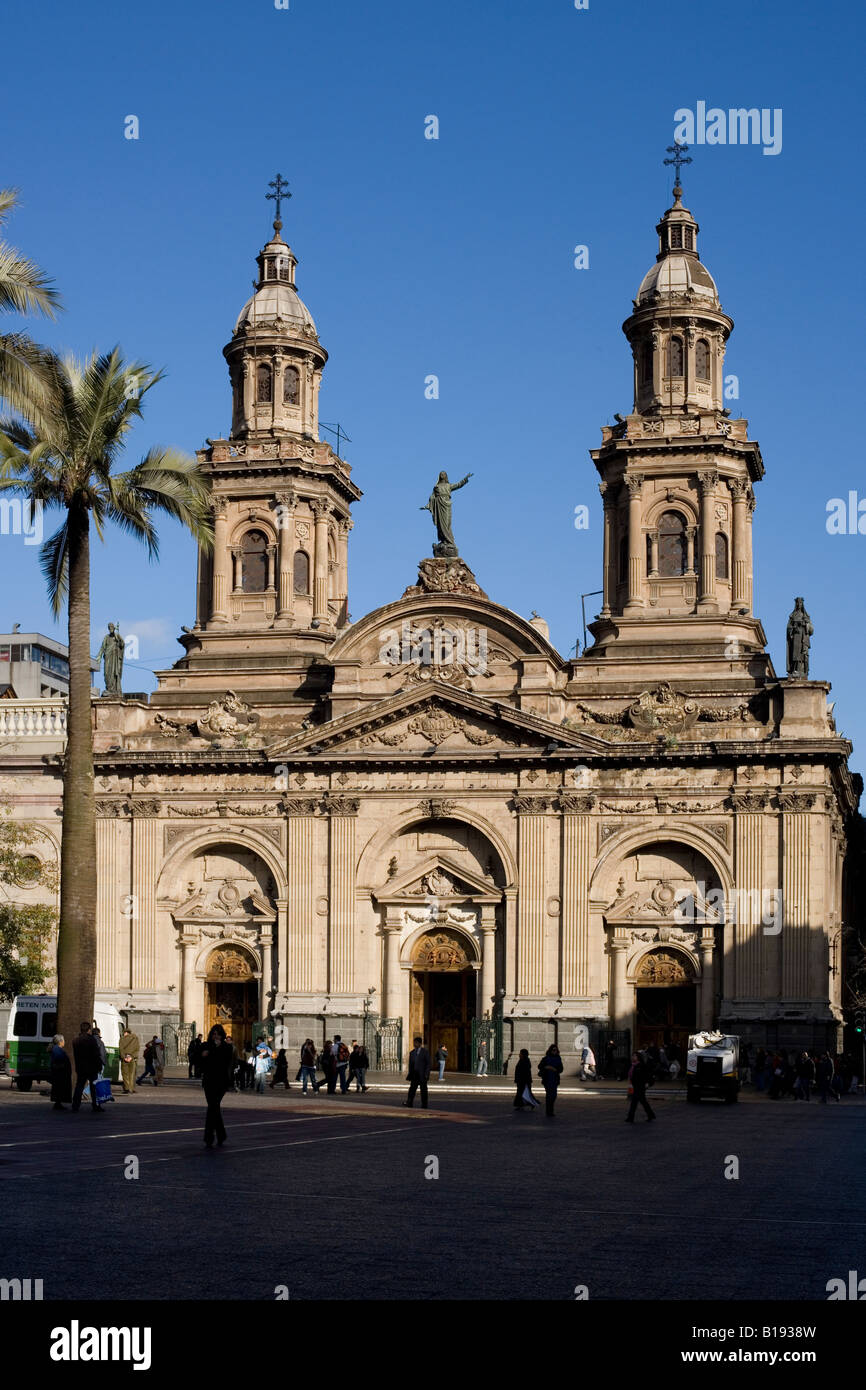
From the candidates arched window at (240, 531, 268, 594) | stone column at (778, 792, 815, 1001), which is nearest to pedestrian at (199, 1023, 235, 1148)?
stone column at (778, 792, 815, 1001)

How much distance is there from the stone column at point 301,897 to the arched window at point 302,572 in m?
10.2

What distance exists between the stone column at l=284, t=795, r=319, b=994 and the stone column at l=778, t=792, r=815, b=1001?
1618cm

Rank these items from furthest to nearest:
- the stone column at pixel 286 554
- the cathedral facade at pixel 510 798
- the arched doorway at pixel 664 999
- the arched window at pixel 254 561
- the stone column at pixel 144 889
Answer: the arched window at pixel 254 561 → the stone column at pixel 286 554 → the stone column at pixel 144 889 → the arched doorway at pixel 664 999 → the cathedral facade at pixel 510 798

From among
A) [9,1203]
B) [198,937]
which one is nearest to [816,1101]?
[198,937]

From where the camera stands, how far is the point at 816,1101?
5697cm

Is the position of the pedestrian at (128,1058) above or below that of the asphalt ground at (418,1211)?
below

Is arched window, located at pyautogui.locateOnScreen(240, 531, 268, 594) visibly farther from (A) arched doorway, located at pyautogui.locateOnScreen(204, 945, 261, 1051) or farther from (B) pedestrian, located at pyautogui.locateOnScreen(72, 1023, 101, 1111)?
(B) pedestrian, located at pyautogui.locateOnScreen(72, 1023, 101, 1111)

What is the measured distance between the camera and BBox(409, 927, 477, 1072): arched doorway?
6725 cm

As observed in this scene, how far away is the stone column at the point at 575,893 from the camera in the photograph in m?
64.4

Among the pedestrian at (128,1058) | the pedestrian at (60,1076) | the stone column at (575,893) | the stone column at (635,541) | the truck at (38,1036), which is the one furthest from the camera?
the stone column at (635,541)

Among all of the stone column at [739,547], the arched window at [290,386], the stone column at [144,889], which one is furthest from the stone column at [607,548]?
the stone column at [144,889]

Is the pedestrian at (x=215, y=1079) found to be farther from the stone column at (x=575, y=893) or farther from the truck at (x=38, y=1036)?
the stone column at (x=575, y=893)

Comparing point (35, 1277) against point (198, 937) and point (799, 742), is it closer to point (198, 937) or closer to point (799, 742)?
point (799, 742)

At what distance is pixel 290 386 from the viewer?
74.9 meters
